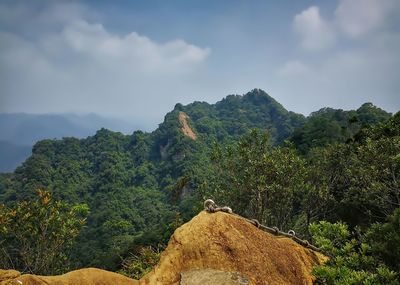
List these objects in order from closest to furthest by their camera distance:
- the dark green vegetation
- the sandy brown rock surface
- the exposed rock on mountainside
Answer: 1. the sandy brown rock surface
2. the dark green vegetation
3. the exposed rock on mountainside

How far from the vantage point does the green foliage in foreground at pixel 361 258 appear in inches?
273

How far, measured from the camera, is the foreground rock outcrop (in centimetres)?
698

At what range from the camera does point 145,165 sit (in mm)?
131625

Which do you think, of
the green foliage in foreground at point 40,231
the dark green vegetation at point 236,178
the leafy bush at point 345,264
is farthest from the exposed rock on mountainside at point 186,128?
the leafy bush at point 345,264

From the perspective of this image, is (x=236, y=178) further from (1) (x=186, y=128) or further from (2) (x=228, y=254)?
(1) (x=186, y=128)

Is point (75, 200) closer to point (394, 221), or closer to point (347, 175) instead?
point (347, 175)

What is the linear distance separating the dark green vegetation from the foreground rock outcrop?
0.73 metres

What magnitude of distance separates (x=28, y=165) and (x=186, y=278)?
393 feet

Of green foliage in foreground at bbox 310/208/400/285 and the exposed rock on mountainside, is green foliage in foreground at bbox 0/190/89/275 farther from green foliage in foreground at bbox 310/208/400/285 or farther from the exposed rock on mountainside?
the exposed rock on mountainside

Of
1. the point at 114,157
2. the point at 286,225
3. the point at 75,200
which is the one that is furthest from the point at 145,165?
the point at 286,225

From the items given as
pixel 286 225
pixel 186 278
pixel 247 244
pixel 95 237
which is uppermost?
pixel 247 244

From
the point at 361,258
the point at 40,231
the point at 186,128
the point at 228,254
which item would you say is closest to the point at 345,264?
the point at 361,258

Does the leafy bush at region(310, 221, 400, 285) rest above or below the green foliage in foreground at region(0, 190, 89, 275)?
above

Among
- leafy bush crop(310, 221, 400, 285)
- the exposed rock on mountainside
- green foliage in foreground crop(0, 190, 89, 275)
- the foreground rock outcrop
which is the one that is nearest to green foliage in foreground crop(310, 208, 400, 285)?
leafy bush crop(310, 221, 400, 285)
